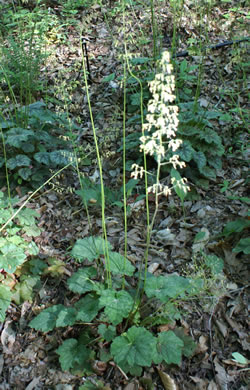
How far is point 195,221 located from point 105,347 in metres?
1.27

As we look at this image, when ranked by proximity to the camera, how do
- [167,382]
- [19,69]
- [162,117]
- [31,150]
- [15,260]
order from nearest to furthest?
[162,117] → [167,382] → [15,260] → [31,150] → [19,69]

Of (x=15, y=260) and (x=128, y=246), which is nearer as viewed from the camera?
(x=15, y=260)

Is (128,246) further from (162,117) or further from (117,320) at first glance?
(162,117)

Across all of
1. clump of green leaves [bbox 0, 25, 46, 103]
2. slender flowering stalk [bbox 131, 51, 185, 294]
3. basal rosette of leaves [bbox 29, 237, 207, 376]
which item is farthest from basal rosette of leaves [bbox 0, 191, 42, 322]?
clump of green leaves [bbox 0, 25, 46, 103]

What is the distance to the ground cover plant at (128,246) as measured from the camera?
191 cm


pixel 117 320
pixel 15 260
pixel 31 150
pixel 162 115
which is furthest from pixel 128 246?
pixel 162 115

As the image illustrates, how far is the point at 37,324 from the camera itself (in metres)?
2.01

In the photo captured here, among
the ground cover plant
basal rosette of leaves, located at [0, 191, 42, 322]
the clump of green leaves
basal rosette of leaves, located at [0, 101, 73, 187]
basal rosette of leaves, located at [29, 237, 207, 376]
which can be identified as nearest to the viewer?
basal rosette of leaves, located at [29, 237, 207, 376]

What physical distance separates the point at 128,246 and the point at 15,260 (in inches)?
36.3

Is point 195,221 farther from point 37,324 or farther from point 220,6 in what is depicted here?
point 220,6

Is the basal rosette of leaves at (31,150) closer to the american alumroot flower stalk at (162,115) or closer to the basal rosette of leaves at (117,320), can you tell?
the basal rosette of leaves at (117,320)

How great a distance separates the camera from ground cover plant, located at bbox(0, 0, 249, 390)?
1911 mm

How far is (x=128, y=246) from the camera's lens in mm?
2783

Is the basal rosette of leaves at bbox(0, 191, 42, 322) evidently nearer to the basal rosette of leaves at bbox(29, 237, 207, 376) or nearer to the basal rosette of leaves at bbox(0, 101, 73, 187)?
the basal rosette of leaves at bbox(29, 237, 207, 376)
